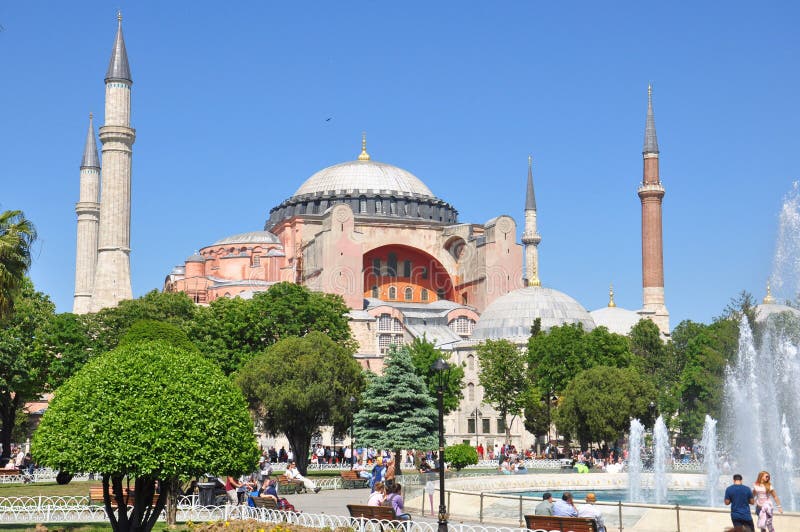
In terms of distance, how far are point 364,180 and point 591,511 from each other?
63.0 m

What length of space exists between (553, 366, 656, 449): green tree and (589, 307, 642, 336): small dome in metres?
28.4

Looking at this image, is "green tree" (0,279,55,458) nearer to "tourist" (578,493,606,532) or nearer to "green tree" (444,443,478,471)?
"green tree" (444,443,478,471)

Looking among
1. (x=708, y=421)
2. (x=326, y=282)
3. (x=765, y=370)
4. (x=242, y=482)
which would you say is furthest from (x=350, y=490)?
(x=326, y=282)

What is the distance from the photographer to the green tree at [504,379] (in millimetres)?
52625

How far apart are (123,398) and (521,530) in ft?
17.7

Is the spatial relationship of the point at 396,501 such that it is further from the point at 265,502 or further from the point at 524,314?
the point at 524,314

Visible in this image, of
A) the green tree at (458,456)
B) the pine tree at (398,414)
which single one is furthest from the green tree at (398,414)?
the green tree at (458,456)

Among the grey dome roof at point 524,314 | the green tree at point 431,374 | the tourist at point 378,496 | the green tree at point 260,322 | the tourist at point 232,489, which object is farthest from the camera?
the grey dome roof at point 524,314

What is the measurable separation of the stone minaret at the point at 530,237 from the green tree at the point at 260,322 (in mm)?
28535

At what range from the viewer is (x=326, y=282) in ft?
211

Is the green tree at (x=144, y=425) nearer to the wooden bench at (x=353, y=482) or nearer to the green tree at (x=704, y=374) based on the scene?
the wooden bench at (x=353, y=482)

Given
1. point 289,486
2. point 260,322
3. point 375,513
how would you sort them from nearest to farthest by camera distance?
point 375,513, point 289,486, point 260,322

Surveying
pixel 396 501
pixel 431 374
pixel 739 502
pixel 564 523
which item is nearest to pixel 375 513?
pixel 396 501

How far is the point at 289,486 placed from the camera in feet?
88.9
